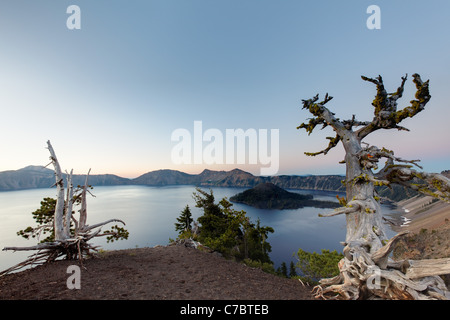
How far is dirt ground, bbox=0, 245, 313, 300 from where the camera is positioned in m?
5.48

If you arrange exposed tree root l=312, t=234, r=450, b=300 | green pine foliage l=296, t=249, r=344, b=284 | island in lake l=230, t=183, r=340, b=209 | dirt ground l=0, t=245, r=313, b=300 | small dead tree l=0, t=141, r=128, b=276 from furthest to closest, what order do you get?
island in lake l=230, t=183, r=340, b=209 < green pine foliage l=296, t=249, r=344, b=284 < small dead tree l=0, t=141, r=128, b=276 < dirt ground l=0, t=245, r=313, b=300 < exposed tree root l=312, t=234, r=450, b=300

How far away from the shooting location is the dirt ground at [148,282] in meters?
5.48

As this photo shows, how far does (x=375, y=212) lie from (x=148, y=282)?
27.5ft

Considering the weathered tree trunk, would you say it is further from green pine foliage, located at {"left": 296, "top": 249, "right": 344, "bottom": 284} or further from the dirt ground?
green pine foliage, located at {"left": 296, "top": 249, "right": 344, "bottom": 284}

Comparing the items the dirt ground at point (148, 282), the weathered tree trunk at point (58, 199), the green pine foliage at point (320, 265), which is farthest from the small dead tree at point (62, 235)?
the green pine foliage at point (320, 265)

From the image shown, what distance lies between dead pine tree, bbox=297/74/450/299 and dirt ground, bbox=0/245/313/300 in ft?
6.33

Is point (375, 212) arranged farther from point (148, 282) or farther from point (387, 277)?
point (148, 282)

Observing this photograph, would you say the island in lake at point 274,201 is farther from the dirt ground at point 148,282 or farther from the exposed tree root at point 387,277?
the exposed tree root at point 387,277

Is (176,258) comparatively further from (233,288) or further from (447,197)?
(447,197)

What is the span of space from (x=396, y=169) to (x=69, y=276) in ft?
40.5

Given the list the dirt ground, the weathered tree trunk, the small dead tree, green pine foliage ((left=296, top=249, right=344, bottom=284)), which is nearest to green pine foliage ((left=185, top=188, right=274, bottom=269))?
green pine foliage ((left=296, top=249, right=344, bottom=284))

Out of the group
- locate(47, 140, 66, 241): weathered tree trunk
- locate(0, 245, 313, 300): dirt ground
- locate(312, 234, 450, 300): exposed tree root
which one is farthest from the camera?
locate(47, 140, 66, 241): weathered tree trunk

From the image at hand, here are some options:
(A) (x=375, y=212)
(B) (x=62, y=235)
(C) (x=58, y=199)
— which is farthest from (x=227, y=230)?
(A) (x=375, y=212)

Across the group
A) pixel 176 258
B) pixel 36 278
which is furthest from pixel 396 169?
pixel 36 278
